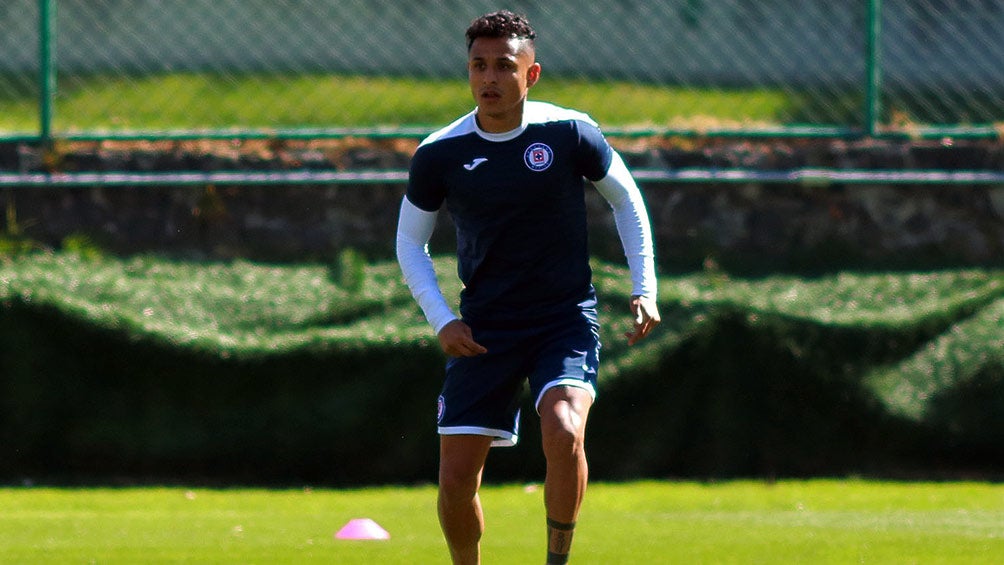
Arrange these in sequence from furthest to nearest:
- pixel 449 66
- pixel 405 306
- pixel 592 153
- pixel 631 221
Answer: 1. pixel 449 66
2. pixel 405 306
3. pixel 631 221
4. pixel 592 153

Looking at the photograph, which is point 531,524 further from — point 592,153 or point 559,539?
point 592,153

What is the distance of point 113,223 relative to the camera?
8.87 metres

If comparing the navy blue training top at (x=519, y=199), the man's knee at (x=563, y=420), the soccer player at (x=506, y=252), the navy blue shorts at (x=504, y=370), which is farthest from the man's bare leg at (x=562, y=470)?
the navy blue training top at (x=519, y=199)

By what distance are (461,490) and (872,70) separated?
17.7 feet

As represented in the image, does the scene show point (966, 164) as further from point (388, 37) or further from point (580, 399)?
point (580, 399)

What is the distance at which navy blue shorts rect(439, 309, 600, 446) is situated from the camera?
4.71m

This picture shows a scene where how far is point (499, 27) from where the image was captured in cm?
461

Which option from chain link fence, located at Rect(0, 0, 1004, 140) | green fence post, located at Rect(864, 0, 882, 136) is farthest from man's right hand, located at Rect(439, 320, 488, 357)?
green fence post, located at Rect(864, 0, 882, 136)

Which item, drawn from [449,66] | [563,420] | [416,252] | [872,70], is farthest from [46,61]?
[563,420]

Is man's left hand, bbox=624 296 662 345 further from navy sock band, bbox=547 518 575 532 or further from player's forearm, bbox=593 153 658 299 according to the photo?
navy sock band, bbox=547 518 575 532

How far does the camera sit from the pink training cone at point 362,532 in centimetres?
611

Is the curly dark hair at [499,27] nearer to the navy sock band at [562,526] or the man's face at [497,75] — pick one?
the man's face at [497,75]

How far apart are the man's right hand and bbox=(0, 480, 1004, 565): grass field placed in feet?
3.93

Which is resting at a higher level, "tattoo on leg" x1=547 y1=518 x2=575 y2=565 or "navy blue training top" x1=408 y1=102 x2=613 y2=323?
"navy blue training top" x1=408 y1=102 x2=613 y2=323
